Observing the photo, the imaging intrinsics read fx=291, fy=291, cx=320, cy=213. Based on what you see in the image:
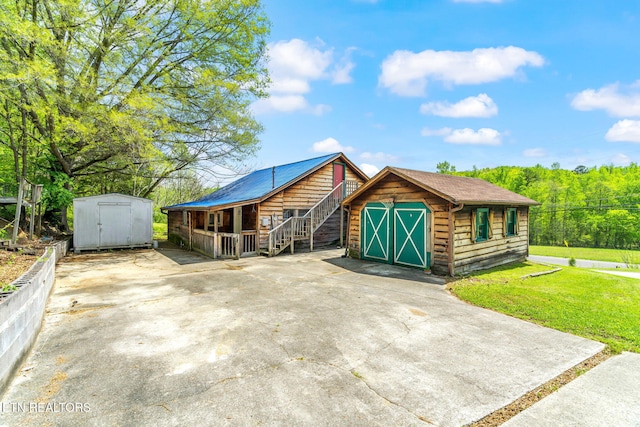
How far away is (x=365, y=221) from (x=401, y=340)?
25.1 ft

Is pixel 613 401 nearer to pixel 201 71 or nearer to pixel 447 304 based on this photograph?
pixel 447 304

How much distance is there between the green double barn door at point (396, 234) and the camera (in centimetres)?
995

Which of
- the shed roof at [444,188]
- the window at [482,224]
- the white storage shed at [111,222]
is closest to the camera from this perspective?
the shed roof at [444,188]

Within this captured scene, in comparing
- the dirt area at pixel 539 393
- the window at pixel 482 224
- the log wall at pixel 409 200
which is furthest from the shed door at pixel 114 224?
the dirt area at pixel 539 393

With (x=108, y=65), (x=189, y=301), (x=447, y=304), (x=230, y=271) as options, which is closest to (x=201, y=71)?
(x=108, y=65)

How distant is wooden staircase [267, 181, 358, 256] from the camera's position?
44.8 ft

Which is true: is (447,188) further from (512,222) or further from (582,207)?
(582,207)

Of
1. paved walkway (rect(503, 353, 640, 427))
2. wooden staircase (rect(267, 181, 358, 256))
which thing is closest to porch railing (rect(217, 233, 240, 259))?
wooden staircase (rect(267, 181, 358, 256))

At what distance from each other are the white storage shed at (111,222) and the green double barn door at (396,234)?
11.2m

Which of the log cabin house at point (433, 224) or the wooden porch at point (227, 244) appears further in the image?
the wooden porch at point (227, 244)

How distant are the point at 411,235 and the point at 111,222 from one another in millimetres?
13903

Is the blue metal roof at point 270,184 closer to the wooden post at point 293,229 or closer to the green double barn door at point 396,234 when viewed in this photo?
the wooden post at point 293,229

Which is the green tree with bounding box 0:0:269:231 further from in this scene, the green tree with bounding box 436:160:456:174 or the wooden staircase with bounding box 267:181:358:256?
the green tree with bounding box 436:160:456:174

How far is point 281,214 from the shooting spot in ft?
47.1
